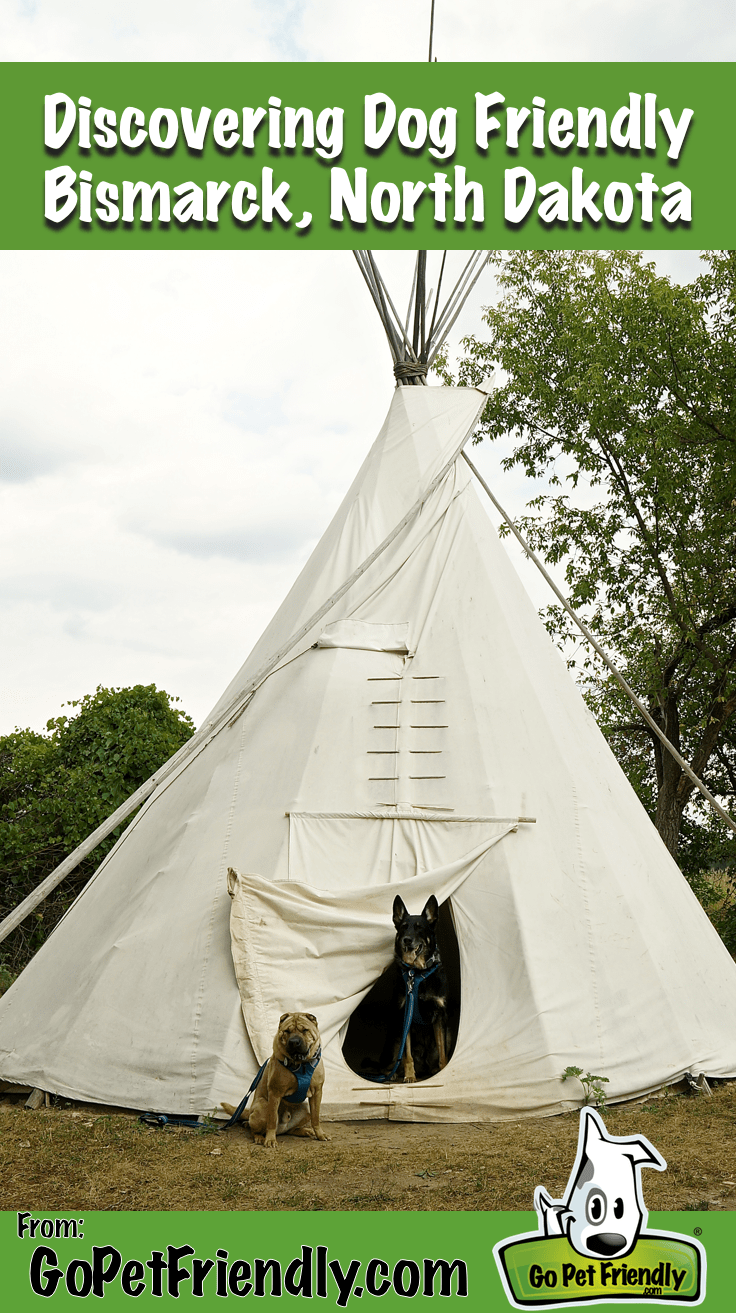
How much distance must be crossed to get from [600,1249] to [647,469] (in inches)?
427

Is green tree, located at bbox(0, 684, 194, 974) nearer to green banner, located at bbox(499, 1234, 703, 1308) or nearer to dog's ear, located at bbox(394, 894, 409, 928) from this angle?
dog's ear, located at bbox(394, 894, 409, 928)

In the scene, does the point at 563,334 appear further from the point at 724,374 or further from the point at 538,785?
the point at 538,785

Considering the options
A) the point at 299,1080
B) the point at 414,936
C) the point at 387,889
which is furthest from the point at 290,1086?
the point at 387,889

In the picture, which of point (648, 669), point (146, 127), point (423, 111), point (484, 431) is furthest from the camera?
point (484, 431)

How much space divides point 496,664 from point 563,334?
25.8ft

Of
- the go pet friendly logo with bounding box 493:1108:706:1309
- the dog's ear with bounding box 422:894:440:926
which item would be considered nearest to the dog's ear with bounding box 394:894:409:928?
the dog's ear with bounding box 422:894:440:926

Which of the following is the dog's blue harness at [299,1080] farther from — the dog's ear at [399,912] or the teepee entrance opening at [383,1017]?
the teepee entrance opening at [383,1017]

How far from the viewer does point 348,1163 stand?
14.8ft

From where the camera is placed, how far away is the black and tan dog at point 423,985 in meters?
5.46

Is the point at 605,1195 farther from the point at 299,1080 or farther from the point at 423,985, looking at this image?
the point at 423,985

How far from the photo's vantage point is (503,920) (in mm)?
5711

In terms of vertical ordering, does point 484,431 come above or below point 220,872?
above

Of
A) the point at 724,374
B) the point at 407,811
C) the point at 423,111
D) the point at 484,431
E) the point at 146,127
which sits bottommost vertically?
the point at 407,811

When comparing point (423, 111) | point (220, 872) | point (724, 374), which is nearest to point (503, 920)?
point (220, 872)
